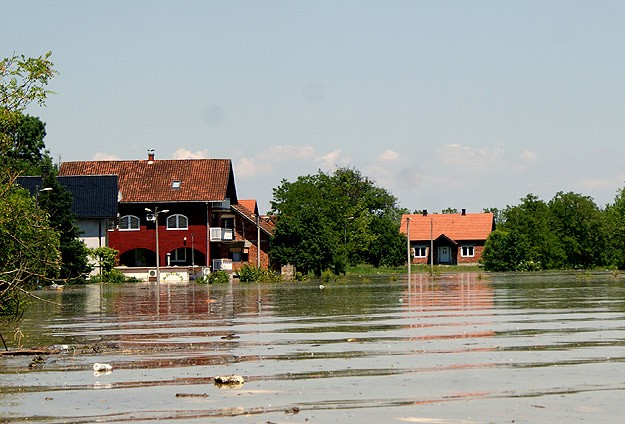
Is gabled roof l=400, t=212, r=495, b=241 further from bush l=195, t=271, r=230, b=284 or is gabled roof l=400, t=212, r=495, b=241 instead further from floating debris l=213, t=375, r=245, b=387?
floating debris l=213, t=375, r=245, b=387

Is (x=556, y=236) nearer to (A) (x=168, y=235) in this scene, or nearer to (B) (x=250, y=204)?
(B) (x=250, y=204)

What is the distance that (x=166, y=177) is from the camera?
89.7 metres

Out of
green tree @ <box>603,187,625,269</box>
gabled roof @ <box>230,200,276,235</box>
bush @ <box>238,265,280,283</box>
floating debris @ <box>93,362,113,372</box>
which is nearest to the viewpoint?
floating debris @ <box>93,362,113,372</box>

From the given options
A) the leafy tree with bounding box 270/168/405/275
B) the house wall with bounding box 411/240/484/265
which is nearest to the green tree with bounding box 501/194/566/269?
the leafy tree with bounding box 270/168/405/275

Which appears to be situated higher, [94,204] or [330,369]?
[94,204]

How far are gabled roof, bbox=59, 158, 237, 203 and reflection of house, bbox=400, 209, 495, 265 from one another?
53.5 meters

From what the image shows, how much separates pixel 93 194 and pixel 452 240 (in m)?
63.4

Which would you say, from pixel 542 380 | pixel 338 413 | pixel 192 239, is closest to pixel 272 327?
pixel 542 380

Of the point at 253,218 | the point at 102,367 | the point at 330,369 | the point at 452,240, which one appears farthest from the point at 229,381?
the point at 452,240

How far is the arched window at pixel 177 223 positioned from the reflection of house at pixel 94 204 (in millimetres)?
4542

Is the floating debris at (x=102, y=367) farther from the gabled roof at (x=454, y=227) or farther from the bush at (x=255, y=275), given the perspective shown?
the gabled roof at (x=454, y=227)

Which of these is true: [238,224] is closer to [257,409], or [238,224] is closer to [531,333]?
[531,333]

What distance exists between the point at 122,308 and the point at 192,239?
50.6 m

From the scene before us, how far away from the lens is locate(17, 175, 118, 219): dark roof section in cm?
8638
